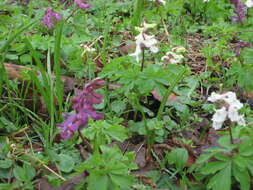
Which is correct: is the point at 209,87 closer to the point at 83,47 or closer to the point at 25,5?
the point at 83,47

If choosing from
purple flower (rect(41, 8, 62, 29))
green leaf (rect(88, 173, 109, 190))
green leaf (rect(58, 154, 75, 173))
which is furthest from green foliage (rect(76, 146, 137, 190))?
purple flower (rect(41, 8, 62, 29))

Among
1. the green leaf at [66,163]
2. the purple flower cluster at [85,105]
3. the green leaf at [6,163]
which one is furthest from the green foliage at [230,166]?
the green leaf at [6,163]

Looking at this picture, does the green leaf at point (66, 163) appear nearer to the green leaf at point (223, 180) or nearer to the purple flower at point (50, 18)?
the green leaf at point (223, 180)

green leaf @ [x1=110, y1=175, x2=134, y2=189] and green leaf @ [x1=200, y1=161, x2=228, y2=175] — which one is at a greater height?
green leaf @ [x1=200, y1=161, x2=228, y2=175]

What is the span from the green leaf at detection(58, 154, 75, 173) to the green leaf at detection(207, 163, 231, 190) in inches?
28.7

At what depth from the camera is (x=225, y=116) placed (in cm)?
166

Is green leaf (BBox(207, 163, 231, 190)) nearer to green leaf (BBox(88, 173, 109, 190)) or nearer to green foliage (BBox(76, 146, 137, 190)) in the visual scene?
green foliage (BBox(76, 146, 137, 190))

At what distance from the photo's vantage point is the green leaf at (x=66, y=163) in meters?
1.88

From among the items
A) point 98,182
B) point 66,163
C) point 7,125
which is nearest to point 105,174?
point 98,182

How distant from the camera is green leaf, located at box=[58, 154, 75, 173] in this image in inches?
74.0

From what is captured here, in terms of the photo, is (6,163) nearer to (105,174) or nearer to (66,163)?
(66,163)

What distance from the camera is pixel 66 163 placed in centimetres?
191

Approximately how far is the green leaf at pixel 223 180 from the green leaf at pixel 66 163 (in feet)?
2.39

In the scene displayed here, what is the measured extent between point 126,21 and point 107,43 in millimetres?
477
